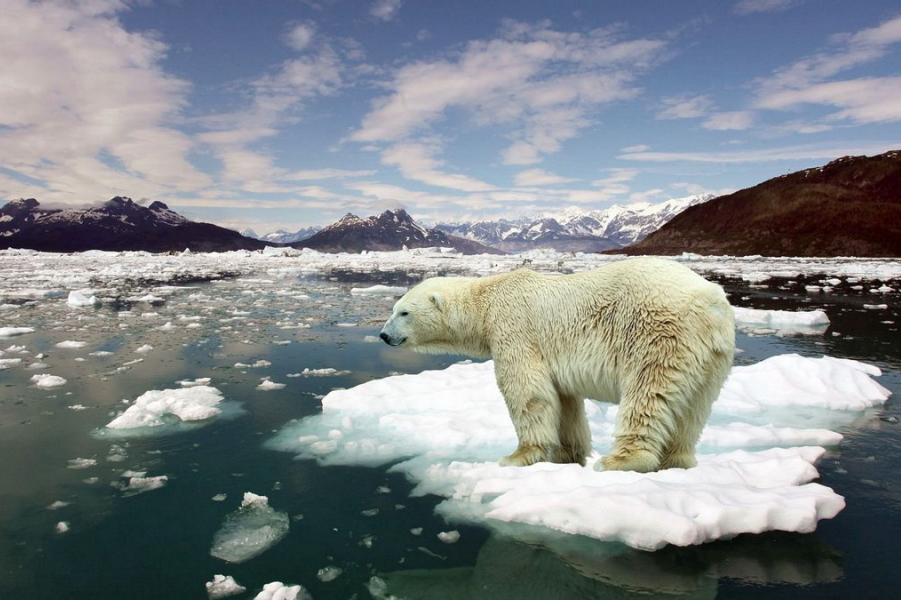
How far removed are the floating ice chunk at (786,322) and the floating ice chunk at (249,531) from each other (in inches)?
544

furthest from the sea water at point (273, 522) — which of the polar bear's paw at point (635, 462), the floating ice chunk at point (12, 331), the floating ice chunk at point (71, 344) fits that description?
the floating ice chunk at point (12, 331)

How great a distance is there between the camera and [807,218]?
119 meters

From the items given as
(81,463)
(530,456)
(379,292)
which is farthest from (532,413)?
(379,292)

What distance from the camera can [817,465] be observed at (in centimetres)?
497

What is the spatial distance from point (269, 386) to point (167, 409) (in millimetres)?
1773

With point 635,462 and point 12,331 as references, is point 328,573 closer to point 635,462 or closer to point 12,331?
point 635,462

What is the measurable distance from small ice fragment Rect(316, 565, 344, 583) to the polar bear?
1795 mm

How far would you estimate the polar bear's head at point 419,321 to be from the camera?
5.14m

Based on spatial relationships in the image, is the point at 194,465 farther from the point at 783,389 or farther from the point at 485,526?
the point at 783,389

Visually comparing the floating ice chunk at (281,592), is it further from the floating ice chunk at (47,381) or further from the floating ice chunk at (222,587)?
the floating ice chunk at (47,381)

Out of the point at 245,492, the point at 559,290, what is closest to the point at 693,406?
the point at 559,290

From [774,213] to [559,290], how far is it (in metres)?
153

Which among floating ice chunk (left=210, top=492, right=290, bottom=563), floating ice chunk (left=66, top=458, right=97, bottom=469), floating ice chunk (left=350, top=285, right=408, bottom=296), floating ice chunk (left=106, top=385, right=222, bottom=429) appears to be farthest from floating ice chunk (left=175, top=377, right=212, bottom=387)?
floating ice chunk (left=350, top=285, right=408, bottom=296)

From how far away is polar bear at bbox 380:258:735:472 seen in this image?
3844 mm
